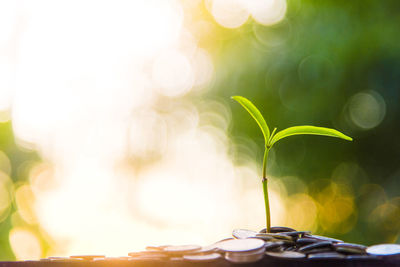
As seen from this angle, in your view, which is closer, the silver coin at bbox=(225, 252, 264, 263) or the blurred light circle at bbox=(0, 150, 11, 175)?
the silver coin at bbox=(225, 252, 264, 263)

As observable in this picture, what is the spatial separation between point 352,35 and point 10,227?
5.42 metres

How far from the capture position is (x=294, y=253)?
0.77 m

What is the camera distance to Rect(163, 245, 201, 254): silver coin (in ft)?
2.58

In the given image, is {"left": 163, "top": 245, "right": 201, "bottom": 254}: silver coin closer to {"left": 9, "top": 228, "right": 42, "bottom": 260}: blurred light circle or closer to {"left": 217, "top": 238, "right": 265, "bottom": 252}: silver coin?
{"left": 217, "top": 238, "right": 265, "bottom": 252}: silver coin

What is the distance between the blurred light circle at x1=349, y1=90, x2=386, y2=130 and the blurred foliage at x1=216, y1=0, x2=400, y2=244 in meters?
0.01

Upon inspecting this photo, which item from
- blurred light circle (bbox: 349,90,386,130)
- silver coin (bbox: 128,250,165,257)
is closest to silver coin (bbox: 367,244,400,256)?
silver coin (bbox: 128,250,165,257)

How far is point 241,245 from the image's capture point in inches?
30.5

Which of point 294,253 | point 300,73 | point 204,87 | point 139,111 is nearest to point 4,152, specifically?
point 139,111

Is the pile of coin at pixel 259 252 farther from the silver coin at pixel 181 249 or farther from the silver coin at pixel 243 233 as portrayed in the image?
the silver coin at pixel 243 233

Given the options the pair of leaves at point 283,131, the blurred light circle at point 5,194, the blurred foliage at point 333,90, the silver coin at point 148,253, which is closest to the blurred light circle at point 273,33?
the blurred foliage at point 333,90

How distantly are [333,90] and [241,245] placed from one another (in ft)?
12.2

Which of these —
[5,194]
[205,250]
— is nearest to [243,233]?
[205,250]

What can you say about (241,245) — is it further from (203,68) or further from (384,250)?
(203,68)

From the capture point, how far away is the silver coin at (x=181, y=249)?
79cm
